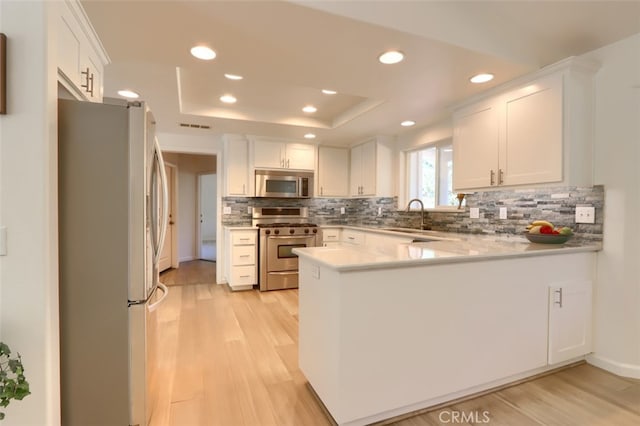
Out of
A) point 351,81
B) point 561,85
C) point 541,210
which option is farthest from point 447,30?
point 541,210

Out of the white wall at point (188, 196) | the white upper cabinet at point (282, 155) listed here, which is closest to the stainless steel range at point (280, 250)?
the white upper cabinet at point (282, 155)

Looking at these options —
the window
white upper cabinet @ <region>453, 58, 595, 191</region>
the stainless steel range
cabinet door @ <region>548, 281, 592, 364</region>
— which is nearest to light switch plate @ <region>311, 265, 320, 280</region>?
cabinet door @ <region>548, 281, 592, 364</region>

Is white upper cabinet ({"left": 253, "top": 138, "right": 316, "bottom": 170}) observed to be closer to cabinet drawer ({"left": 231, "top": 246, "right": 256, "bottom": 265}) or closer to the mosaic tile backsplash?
Answer: the mosaic tile backsplash

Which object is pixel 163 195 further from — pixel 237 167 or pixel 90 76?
pixel 237 167

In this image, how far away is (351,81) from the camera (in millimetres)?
2395

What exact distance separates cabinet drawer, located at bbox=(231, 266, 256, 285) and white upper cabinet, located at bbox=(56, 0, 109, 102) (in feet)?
9.22

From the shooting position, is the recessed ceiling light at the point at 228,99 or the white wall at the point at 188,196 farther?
the white wall at the point at 188,196

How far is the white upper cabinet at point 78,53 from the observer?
1417 mm

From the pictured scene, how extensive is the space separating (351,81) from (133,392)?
7.93 feet

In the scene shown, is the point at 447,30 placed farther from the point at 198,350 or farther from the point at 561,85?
the point at 198,350

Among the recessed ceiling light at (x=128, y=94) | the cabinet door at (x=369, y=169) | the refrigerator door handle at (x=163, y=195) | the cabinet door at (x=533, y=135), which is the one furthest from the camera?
the cabinet door at (x=369, y=169)

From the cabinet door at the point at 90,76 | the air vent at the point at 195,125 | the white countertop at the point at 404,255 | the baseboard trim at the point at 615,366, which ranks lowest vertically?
the baseboard trim at the point at 615,366

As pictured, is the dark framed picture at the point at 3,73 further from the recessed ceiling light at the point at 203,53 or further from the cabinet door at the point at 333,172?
the cabinet door at the point at 333,172

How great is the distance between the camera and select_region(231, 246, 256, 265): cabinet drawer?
170 inches
